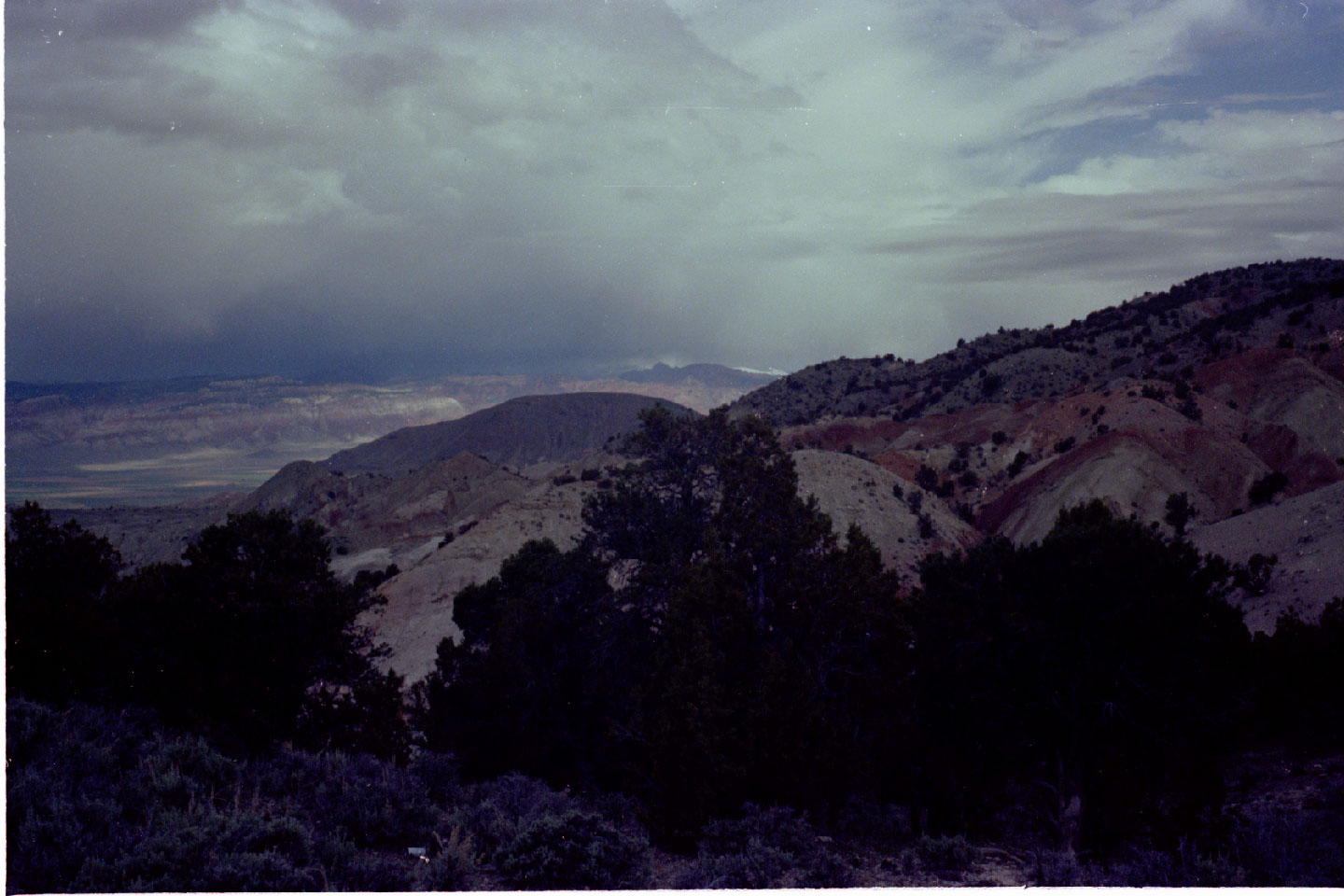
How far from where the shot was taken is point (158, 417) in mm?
21188

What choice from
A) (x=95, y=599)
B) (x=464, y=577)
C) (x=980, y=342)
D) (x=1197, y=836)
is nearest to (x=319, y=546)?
(x=95, y=599)

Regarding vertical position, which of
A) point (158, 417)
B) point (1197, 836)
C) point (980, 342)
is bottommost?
point (1197, 836)

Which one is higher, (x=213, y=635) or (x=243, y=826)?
(x=213, y=635)

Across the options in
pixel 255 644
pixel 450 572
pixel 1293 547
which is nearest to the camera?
pixel 255 644

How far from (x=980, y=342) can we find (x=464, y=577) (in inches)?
2879

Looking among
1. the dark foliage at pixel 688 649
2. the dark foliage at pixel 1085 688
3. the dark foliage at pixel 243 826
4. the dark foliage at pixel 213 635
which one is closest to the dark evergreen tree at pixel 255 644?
the dark foliage at pixel 213 635

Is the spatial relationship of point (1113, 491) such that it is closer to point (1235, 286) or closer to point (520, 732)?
point (520, 732)

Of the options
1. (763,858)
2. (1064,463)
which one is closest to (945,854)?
(763,858)

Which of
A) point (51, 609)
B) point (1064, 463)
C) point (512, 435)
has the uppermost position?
point (512, 435)

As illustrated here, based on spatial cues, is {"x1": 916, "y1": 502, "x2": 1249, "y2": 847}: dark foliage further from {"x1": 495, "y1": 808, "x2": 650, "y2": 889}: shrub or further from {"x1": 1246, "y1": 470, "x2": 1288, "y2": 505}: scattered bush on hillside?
{"x1": 1246, "y1": 470, "x2": 1288, "y2": 505}: scattered bush on hillside

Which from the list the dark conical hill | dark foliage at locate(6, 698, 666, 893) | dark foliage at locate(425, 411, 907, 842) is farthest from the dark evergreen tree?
the dark conical hill

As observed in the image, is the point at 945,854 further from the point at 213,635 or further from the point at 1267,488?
the point at 1267,488

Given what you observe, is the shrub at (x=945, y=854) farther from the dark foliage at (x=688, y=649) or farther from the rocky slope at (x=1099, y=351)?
the rocky slope at (x=1099, y=351)

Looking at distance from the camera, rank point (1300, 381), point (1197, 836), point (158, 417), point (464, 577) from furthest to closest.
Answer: point (1300, 381), point (464, 577), point (158, 417), point (1197, 836)
